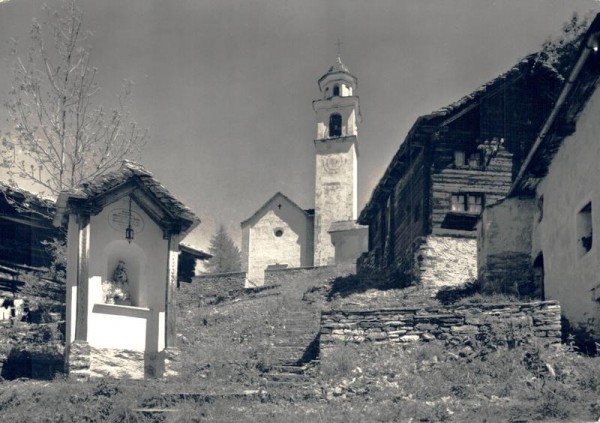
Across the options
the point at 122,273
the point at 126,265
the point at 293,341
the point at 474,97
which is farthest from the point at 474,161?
the point at 122,273

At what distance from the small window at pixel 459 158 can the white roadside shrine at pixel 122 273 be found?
1406 centimetres

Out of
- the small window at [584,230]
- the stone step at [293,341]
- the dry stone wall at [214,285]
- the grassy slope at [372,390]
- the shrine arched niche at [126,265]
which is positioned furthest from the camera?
the dry stone wall at [214,285]

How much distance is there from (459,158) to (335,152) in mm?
32957

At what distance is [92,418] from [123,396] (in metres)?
0.91

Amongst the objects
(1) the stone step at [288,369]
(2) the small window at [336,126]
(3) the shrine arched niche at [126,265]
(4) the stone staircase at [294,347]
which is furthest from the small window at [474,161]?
(2) the small window at [336,126]

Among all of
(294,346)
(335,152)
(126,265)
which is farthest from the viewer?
(335,152)

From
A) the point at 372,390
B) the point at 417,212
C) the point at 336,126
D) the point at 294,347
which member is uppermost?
the point at 336,126

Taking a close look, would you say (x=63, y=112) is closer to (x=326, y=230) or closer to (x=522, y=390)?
(x=522, y=390)

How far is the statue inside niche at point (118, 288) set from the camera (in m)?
22.7

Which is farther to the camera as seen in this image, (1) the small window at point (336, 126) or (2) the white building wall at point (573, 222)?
(1) the small window at point (336, 126)

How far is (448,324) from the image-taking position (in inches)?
874

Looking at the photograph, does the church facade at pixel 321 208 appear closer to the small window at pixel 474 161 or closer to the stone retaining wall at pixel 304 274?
the stone retaining wall at pixel 304 274

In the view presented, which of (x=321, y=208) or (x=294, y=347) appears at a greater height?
(x=321, y=208)

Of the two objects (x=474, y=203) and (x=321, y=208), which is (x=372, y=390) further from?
(x=321, y=208)
